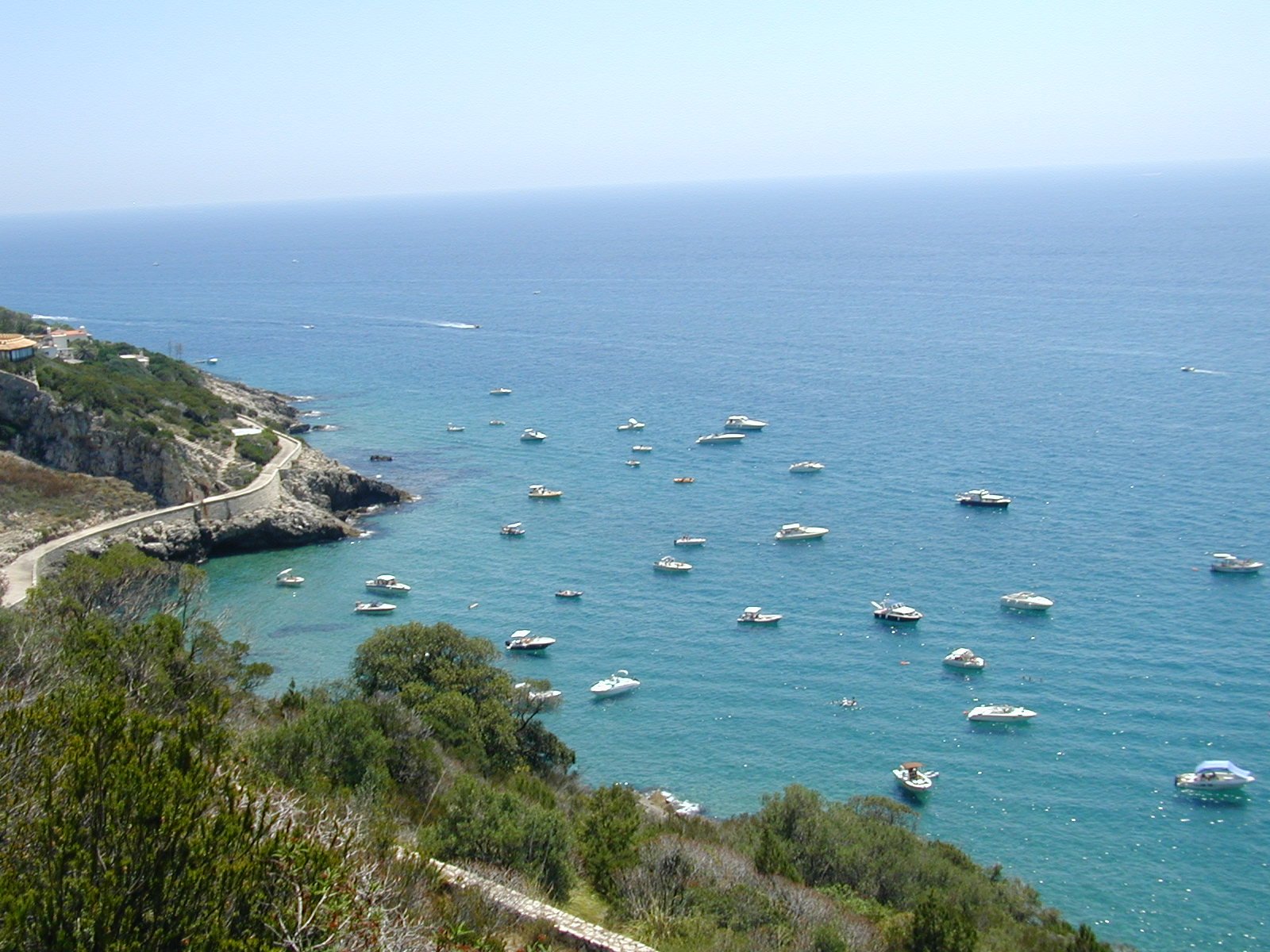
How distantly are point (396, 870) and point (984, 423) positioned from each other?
178ft

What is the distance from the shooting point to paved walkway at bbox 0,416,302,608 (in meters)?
36.0

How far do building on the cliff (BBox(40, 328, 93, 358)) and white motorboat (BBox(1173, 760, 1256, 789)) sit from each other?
2330 inches

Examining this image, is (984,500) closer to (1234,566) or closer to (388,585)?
(1234,566)

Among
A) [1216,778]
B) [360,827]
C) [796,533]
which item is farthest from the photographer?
[796,533]

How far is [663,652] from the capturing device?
36.8m

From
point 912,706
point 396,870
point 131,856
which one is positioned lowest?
point 912,706

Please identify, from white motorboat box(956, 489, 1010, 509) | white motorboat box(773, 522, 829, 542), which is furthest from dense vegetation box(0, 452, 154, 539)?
white motorboat box(956, 489, 1010, 509)

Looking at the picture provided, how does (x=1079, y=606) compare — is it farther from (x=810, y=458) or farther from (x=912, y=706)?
(x=810, y=458)

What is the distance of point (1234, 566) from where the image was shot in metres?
40.0

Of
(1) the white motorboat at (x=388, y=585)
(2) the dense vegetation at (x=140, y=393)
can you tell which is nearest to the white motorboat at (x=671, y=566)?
(1) the white motorboat at (x=388, y=585)

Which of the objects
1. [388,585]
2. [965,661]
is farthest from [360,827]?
[388,585]

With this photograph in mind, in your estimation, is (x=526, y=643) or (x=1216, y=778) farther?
(x=526, y=643)

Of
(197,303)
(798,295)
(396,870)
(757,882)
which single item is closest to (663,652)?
(757,882)

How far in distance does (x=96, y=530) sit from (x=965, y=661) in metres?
32.0
